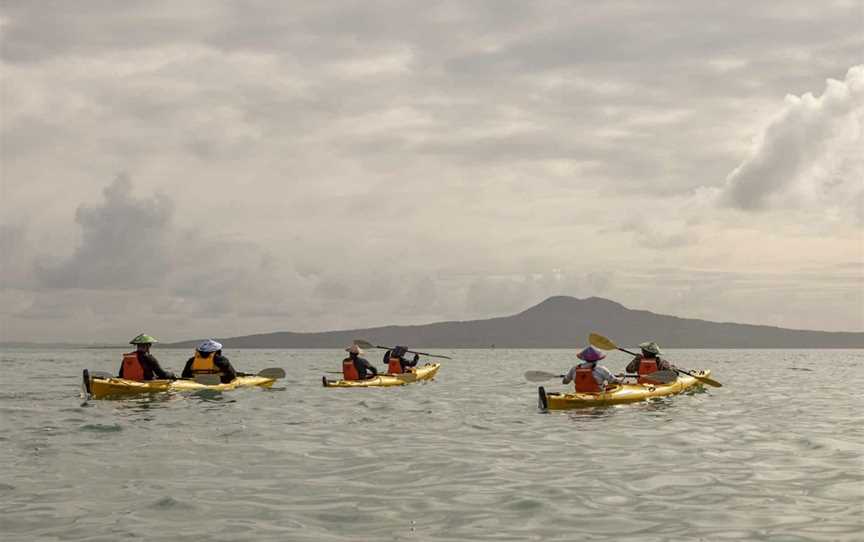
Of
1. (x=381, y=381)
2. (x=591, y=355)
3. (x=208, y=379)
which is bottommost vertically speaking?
(x=381, y=381)

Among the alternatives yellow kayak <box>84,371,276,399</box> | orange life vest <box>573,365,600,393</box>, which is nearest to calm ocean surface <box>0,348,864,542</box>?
orange life vest <box>573,365,600,393</box>

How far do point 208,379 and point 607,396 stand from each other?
11.9m

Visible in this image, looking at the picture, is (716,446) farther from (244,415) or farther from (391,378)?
(391,378)

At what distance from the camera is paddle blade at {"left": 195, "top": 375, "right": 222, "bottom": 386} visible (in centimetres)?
2580

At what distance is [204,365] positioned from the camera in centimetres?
2648

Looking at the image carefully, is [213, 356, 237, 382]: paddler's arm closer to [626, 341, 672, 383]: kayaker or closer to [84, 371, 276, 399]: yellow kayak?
[84, 371, 276, 399]: yellow kayak

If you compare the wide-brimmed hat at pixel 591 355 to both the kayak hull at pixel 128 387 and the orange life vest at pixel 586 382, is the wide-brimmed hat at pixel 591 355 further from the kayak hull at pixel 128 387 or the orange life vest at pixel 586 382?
the kayak hull at pixel 128 387

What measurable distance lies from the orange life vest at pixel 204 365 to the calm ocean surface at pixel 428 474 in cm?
404

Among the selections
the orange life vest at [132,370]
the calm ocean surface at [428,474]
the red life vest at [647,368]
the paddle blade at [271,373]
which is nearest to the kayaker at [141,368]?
the orange life vest at [132,370]

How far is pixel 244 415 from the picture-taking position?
69.1 ft

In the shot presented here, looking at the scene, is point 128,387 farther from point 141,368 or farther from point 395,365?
point 395,365

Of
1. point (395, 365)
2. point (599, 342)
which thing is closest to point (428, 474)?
point (599, 342)

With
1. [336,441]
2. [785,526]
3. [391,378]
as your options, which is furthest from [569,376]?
[785,526]

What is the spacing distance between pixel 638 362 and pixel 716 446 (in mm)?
12119
